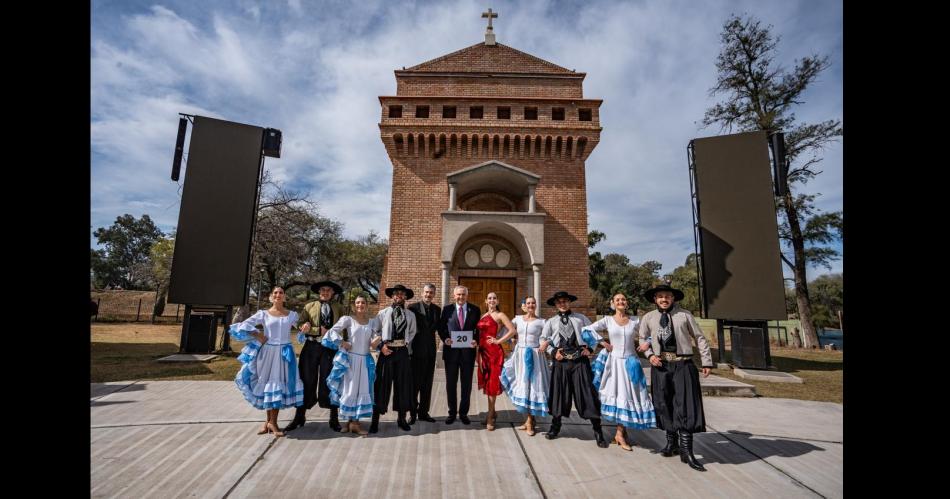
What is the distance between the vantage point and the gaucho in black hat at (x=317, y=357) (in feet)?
17.6

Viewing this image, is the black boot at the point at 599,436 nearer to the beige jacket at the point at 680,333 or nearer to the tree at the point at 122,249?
the beige jacket at the point at 680,333

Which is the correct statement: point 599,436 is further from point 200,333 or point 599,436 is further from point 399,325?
point 200,333

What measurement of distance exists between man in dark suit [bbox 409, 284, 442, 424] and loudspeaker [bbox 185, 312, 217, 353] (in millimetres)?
8995

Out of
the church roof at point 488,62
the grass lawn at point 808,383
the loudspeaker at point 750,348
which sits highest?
the church roof at point 488,62

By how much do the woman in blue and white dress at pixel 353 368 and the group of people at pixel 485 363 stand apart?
0.01 meters

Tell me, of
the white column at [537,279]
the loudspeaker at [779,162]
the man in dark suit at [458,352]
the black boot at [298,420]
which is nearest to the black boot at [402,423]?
the man in dark suit at [458,352]

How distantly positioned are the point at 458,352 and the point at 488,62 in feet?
48.9

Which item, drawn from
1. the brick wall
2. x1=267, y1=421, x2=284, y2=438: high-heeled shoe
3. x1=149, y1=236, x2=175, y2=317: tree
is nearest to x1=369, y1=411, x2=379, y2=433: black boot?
x1=267, y1=421, x2=284, y2=438: high-heeled shoe

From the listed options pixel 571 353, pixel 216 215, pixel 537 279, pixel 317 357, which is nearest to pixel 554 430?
pixel 571 353

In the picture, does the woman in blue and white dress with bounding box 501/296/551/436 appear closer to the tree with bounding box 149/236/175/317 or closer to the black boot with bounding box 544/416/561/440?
the black boot with bounding box 544/416/561/440

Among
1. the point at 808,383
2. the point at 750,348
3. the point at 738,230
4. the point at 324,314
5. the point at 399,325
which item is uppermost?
the point at 738,230

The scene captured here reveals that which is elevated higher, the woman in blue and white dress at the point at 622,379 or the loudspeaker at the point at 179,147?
the loudspeaker at the point at 179,147

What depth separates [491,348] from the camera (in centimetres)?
604
